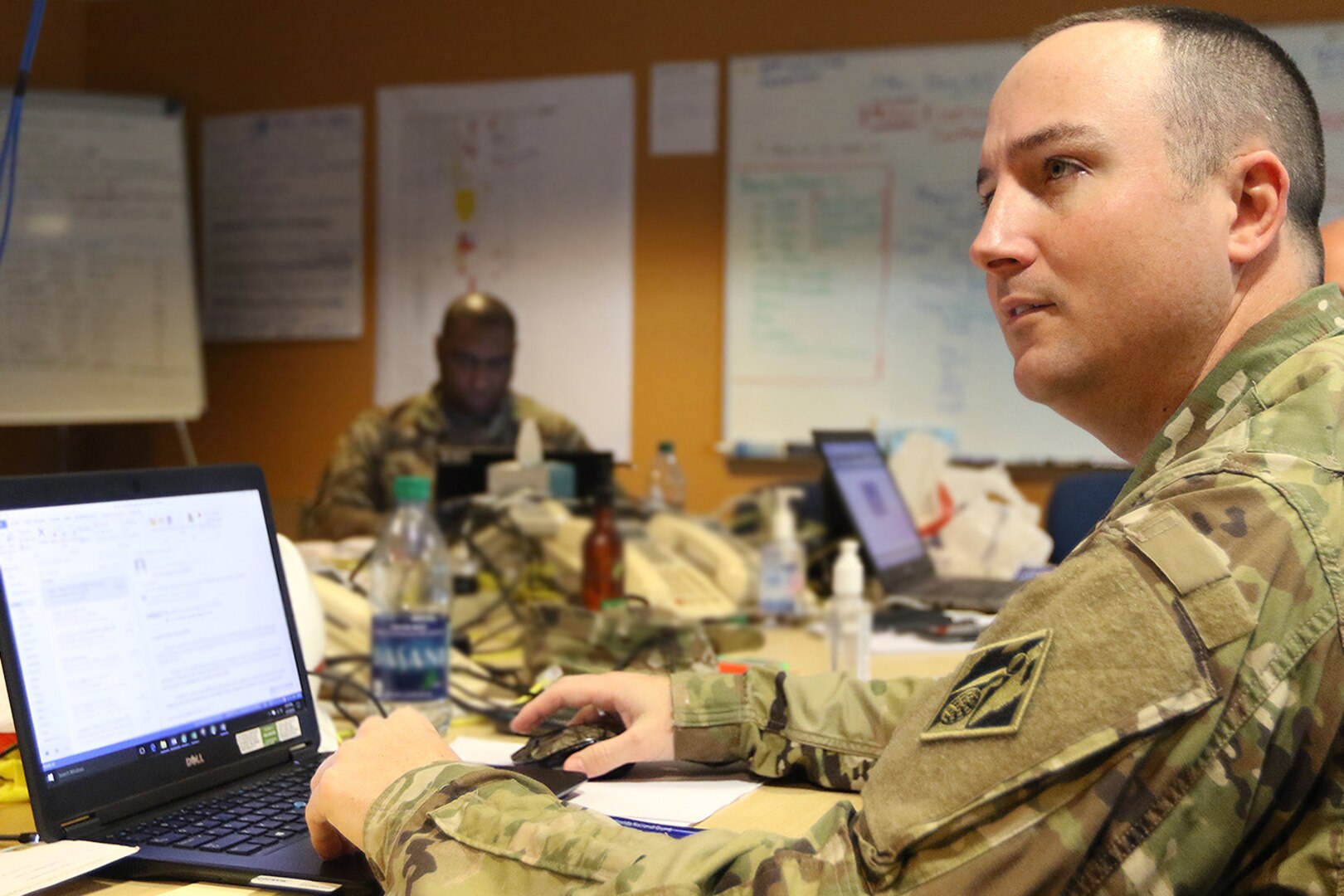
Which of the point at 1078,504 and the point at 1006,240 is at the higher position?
the point at 1006,240

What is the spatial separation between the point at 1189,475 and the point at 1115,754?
181 millimetres

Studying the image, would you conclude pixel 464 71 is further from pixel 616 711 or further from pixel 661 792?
pixel 661 792

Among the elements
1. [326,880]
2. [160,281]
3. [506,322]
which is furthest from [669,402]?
[326,880]

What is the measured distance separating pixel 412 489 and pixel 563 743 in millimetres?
796

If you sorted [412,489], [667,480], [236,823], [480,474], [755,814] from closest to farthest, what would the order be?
[236,823]
[755,814]
[412,489]
[480,474]
[667,480]

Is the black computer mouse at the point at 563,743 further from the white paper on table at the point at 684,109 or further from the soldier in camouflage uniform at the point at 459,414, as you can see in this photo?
the white paper on table at the point at 684,109

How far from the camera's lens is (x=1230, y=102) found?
3.03 feet

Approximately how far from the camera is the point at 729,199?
415 cm

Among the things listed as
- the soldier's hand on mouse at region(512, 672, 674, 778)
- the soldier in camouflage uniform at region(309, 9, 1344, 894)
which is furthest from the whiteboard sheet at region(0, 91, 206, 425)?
the soldier in camouflage uniform at region(309, 9, 1344, 894)

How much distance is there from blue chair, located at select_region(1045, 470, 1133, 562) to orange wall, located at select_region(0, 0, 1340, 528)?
1194mm

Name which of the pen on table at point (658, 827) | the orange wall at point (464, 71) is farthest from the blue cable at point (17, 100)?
the orange wall at point (464, 71)

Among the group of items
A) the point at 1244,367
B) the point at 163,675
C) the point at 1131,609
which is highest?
the point at 1244,367

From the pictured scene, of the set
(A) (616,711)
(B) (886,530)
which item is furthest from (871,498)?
(A) (616,711)

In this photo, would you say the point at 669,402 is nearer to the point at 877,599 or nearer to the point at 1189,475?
the point at 877,599
